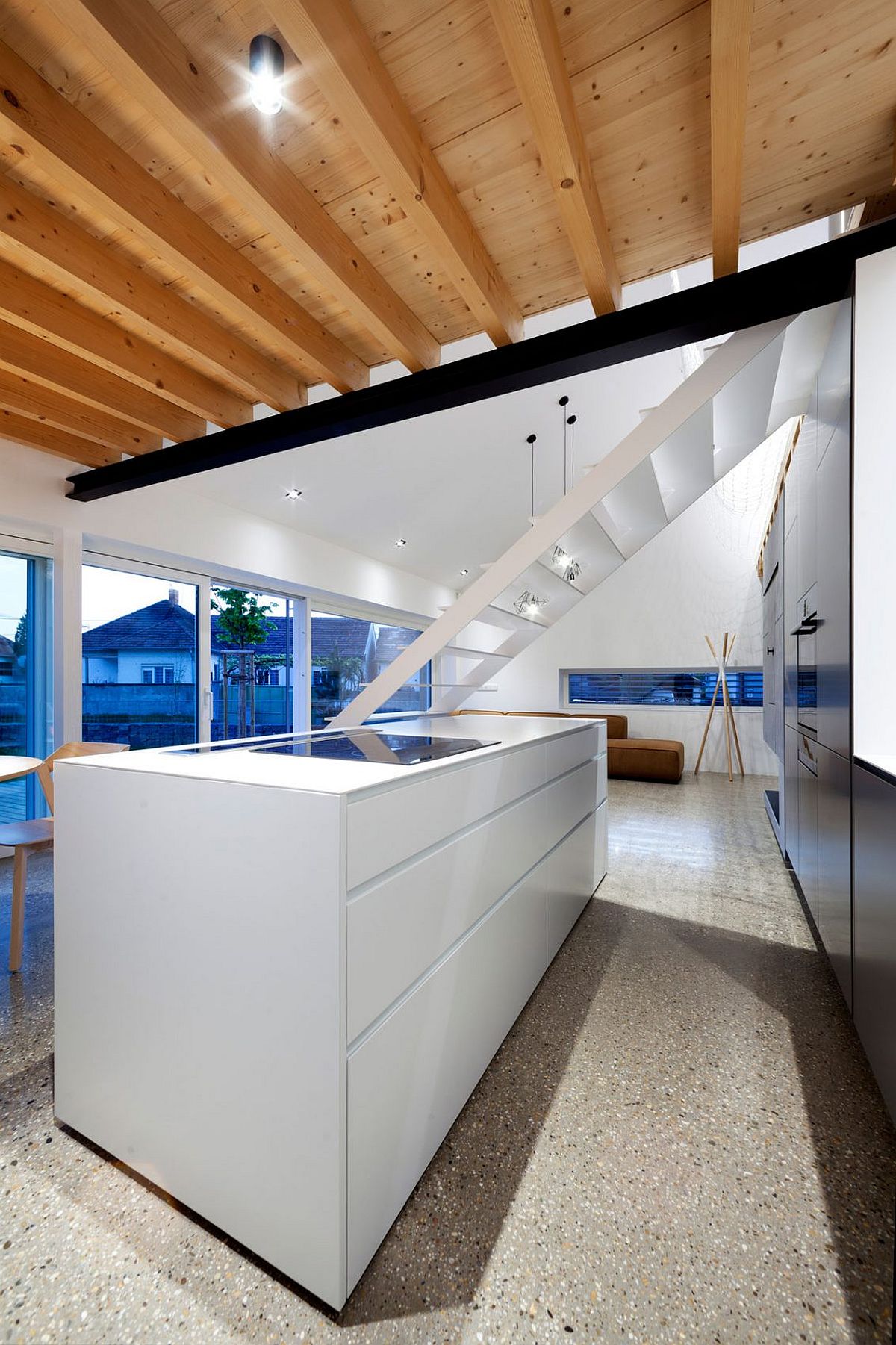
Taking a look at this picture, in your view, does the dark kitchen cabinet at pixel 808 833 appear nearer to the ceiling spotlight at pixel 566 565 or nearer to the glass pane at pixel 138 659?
the ceiling spotlight at pixel 566 565

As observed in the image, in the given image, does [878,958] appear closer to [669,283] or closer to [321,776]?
[321,776]

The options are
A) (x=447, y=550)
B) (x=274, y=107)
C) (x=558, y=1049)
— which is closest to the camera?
(x=274, y=107)

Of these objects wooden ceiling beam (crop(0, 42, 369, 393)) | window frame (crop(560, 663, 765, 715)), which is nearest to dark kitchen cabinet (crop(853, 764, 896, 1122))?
wooden ceiling beam (crop(0, 42, 369, 393))

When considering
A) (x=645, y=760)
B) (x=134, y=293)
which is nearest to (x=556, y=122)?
(x=134, y=293)

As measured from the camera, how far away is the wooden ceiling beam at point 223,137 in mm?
1156

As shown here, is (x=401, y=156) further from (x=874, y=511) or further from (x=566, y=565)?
(x=566, y=565)

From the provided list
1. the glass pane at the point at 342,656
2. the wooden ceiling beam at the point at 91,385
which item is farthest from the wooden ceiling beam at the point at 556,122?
the glass pane at the point at 342,656

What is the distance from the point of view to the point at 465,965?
1384mm

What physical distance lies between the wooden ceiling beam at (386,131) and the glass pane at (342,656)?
4.20m

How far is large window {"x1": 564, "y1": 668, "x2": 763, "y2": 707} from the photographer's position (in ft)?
23.0

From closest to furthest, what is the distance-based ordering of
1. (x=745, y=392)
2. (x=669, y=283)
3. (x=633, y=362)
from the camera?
(x=745, y=392), (x=669, y=283), (x=633, y=362)

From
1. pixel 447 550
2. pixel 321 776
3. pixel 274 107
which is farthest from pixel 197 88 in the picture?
pixel 447 550

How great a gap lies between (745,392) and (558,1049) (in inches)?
98.9

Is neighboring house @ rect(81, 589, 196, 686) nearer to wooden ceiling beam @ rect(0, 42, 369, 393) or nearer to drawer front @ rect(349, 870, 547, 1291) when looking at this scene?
wooden ceiling beam @ rect(0, 42, 369, 393)
